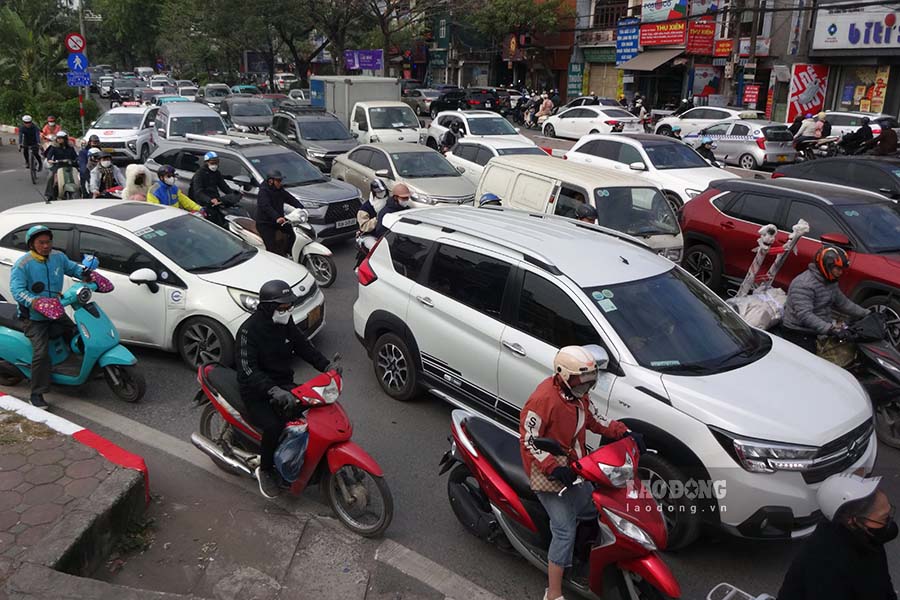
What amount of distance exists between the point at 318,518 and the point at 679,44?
35.5m

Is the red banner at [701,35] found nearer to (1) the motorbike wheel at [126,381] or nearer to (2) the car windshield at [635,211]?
(2) the car windshield at [635,211]

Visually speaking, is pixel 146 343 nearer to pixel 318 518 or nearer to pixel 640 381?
pixel 318 518

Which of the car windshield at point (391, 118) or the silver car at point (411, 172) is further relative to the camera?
the car windshield at point (391, 118)

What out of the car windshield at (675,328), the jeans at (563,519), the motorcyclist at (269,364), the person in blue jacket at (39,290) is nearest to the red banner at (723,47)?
the car windshield at (675,328)

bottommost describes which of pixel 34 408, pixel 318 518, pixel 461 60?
pixel 318 518

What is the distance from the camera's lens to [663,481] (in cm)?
468

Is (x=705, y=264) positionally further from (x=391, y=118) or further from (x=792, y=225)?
(x=391, y=118)

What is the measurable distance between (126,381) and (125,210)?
2.15 metres

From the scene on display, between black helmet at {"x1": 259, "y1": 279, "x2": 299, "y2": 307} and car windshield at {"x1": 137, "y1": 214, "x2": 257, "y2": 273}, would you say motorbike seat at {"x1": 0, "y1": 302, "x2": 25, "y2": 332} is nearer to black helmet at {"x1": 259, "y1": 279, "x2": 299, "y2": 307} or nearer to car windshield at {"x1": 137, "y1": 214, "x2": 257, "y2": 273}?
car windshield at {"x1": 137, "y1": 214, "x2": 257, "y2": 273}

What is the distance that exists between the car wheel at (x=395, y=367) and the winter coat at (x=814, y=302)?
366 centimetres

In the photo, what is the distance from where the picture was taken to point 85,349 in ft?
21.0

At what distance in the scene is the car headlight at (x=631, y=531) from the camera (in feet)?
12.2

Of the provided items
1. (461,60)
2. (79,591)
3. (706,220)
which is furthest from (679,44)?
(79,591)

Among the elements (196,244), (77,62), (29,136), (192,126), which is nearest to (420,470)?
(196,244)
